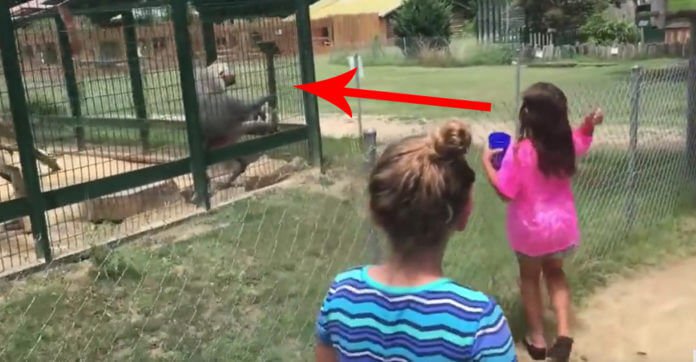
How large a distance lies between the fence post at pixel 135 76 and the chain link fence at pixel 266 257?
191 mm

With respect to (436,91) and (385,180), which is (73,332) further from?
(436,91)

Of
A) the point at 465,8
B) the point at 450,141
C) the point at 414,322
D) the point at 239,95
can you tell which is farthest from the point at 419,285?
the point at 465,8

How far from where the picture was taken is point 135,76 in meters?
8.88

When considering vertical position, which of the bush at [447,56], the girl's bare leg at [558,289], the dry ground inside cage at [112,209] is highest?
the girl's bare leg at [558,289]

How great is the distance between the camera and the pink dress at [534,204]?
12.0 feet

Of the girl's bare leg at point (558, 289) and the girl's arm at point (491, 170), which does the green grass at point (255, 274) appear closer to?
the girl's bare leg at point (558, 289)

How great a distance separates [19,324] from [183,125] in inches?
165

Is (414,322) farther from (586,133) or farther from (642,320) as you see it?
(642,320)

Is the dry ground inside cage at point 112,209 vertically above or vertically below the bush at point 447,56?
above

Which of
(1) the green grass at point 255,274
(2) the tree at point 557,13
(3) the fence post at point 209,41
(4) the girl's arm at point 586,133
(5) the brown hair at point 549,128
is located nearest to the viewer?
(5) the brown hair at point 549,128

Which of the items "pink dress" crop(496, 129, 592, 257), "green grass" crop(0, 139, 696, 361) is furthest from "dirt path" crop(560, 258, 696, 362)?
"pink dress" crop(496, 129, 592, 257)

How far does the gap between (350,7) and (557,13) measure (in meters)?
22.7

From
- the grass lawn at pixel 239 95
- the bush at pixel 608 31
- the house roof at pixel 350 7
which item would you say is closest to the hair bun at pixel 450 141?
the grass lawn at pixel 239 95

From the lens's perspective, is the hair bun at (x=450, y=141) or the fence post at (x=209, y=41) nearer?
the hair bun at (x=450, y=141)
